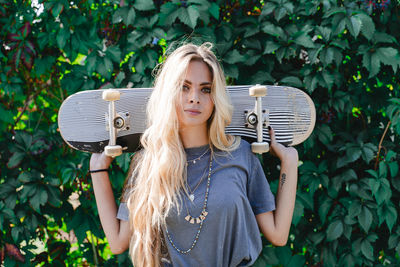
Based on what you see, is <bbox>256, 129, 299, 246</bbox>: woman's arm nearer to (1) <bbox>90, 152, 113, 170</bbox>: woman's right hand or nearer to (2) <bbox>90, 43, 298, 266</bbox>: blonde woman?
(2) <bbox>90, 43, 298, 266</bbox>: blonde woman

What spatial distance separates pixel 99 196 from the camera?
156 centimetres

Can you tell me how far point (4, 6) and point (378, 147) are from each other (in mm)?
1882

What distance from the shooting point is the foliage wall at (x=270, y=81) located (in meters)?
1.93

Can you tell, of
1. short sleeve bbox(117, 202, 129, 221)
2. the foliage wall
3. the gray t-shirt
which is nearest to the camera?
the gray t-shirt

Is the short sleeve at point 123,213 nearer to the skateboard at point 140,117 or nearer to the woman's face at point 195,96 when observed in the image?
the skateboard at point 140,117

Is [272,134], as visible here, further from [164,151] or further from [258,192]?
[164,151]

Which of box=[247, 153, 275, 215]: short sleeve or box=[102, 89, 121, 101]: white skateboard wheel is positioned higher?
box=[102, 89, 121, 101]: white skateboard wheel

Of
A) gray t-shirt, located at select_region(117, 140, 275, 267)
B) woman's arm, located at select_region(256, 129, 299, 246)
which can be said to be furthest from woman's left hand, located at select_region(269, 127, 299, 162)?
gray t-shirt, located at select_region(117, 140, 275, 267)

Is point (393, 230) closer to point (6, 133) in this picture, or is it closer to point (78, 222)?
point (78, 222)

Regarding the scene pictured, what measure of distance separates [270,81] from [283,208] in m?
0.66

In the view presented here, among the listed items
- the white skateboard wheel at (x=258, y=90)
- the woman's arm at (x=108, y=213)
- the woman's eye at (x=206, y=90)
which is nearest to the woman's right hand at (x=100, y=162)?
the woman's arm at (x=108, y=213)

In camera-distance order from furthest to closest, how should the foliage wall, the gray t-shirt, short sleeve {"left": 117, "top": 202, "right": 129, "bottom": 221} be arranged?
the foliage wall, short sleeve {"left": 117, "top": 202, "right": 129, "bottom": 221}, the gray t-shirt

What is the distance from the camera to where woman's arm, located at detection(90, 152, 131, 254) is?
5.08 ft

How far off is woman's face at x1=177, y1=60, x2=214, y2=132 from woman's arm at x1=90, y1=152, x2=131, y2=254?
13.2 inches
